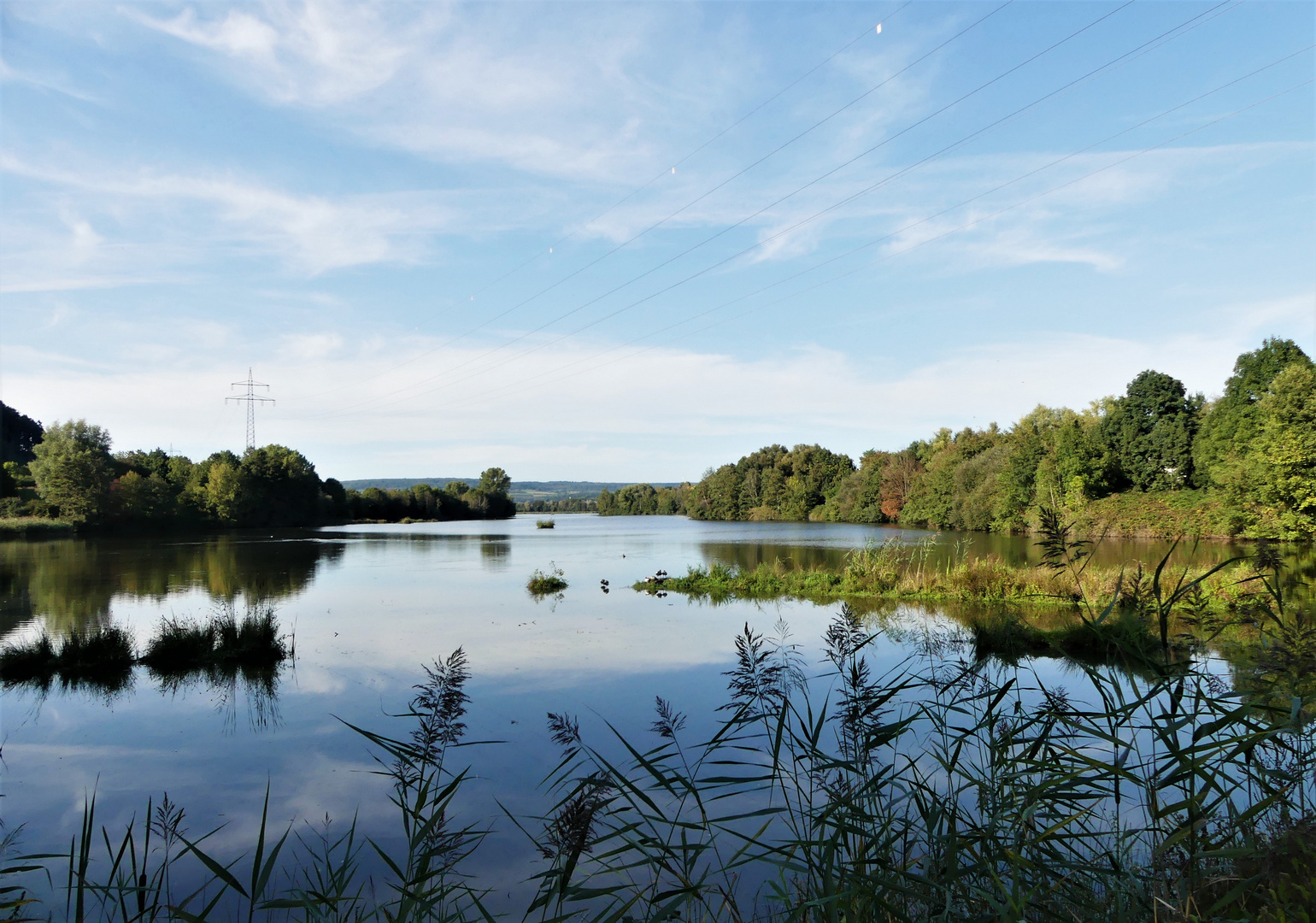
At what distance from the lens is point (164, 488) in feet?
181

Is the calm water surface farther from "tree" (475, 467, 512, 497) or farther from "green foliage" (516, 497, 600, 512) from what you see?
"green foliage" (516, 497, 600, 512)

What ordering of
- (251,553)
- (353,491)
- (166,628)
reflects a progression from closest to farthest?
(166,628), (251,553), (353,491)

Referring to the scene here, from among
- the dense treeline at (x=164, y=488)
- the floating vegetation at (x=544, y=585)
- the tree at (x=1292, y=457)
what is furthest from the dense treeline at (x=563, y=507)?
the floating vegetation at (x=544, y=585)

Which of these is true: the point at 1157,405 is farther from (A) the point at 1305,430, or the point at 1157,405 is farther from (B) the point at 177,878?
(B) the point at 177,878

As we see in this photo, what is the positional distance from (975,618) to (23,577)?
87.7ft

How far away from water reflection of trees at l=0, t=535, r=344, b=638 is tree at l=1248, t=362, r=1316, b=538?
34804 millimetres

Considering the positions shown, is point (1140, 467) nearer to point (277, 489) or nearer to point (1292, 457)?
point (1292, 457)

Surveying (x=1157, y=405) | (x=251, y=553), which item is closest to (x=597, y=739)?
(x=251, y=553)

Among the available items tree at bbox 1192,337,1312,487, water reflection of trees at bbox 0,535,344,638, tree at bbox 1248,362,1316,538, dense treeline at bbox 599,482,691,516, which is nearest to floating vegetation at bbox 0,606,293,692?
water reflection of trees at bbox 0,535,344,638

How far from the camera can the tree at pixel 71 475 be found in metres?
47.2

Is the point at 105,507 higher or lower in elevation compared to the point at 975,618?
higher

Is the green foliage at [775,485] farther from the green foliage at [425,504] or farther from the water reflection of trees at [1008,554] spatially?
the water reflection of trees at [1008,554]

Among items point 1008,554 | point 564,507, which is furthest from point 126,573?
point 564,507

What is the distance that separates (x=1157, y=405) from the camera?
145ft
